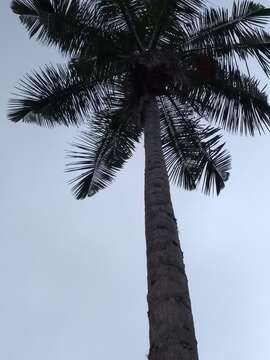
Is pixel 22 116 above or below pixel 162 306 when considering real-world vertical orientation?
above

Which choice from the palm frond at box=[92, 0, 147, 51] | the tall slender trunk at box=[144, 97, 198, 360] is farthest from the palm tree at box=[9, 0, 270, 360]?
the tall slender trunk at box=[144, 97, 198, 360]

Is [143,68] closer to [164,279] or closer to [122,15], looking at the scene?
[122,15]

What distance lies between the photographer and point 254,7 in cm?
1068

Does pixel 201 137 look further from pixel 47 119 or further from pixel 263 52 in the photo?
pixel 47 119

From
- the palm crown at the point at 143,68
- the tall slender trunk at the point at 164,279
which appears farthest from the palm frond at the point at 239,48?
the tall slender trunk at the point at 164,279

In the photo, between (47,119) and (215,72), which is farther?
(47,119)

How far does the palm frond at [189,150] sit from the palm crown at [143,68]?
0.03 metres

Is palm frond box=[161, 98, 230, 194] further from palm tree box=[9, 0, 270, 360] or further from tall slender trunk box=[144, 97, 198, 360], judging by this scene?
tall slender trunk box=[144, 97, 198, 360]

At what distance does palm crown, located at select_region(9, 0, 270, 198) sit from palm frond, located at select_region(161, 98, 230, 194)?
3 centimetres

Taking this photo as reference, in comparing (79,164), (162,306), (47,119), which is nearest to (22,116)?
(47,119)

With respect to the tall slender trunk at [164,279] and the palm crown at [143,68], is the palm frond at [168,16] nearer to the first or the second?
the palm crown at [143,68]

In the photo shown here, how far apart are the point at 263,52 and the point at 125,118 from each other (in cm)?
314

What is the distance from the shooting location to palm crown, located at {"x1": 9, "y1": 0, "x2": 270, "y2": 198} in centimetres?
1038

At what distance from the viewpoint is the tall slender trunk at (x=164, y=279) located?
484 cm
